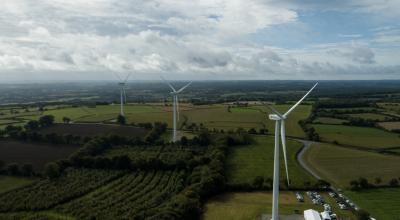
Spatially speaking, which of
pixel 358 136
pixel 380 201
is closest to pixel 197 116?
pixel 358 136

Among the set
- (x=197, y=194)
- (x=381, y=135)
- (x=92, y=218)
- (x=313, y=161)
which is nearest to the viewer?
(x=92, y=218)

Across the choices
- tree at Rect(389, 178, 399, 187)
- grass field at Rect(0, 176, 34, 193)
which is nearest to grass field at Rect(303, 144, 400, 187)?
tree at Rect(389, 178, 399, 187)

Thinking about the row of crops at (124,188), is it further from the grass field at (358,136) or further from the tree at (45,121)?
the tree at (45,121)

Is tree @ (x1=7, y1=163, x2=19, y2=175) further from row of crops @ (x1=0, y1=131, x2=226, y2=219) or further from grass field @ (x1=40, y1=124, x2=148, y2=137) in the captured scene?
grass field @ (x1=40, y1=124, x2=148, y2=137)

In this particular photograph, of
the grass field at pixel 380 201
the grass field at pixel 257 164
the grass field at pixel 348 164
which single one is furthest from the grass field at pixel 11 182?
the grass field at pixel 380 201

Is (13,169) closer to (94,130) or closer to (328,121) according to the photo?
(94,130)

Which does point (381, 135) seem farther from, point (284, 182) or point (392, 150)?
point (284, 182)

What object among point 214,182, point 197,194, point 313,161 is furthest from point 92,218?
point 313,161
